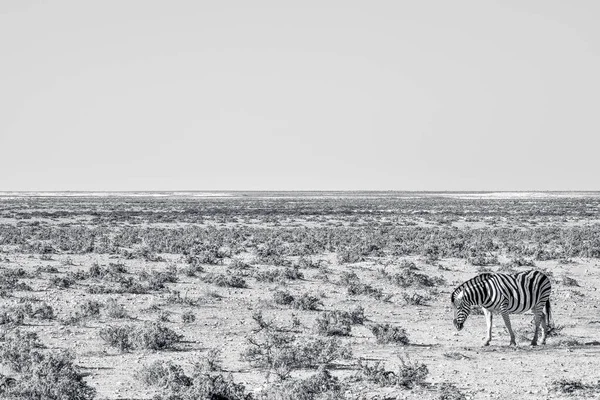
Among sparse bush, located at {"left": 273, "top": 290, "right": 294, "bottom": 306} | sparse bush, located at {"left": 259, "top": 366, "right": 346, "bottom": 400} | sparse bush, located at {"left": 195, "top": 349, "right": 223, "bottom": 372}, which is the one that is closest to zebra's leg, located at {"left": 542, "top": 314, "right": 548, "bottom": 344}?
sparse bush, located at {"left": 259, "top": 366, "right": 346, "bottom": 400}

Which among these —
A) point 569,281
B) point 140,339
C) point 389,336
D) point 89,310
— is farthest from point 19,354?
point 569,281

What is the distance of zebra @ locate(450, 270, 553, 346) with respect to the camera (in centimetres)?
1337

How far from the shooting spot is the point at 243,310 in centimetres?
1814

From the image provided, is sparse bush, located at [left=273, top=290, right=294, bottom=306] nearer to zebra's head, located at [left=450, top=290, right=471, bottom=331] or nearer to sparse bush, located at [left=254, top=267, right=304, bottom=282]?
sparse bush, located at [left=254, top=267, right=304, bottom=282]

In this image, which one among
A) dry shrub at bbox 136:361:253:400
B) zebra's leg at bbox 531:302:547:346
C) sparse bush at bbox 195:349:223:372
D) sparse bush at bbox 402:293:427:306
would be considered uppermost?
zebra's leg at bbox 531:302:547:346

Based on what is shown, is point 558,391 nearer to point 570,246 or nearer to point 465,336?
point 465,336

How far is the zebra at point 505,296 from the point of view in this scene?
43.9 ft

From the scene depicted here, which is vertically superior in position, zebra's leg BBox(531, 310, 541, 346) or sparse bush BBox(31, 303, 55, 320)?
zebra's leg BBox(531, 310, 541, 346)

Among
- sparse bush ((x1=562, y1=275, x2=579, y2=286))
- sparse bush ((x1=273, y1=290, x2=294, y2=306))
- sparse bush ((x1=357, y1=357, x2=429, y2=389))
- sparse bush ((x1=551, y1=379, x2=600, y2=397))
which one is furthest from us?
sparse bush ((x1=562, y1=275, x2=579, y2=286))

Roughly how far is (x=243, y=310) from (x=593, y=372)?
881cm

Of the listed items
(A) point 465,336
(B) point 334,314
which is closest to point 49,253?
(B) point 334,314

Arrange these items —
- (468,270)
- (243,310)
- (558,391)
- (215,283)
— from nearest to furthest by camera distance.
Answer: (558,391) → (243,310) → (215,283) → (468,270)

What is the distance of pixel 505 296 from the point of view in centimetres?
1334

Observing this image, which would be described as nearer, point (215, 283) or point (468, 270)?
point (215, 283)
